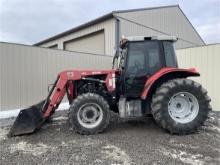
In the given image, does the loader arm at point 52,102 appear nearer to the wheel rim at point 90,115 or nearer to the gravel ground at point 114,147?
the gravel ground at point 114,147

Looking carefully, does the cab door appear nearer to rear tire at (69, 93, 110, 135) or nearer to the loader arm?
the loader arm

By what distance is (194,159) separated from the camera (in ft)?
11.5

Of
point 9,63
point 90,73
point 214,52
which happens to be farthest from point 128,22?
point 90,73

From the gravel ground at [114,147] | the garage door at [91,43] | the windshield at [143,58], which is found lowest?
the gravel ground at [114,147]

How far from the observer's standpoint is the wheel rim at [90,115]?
4758mm

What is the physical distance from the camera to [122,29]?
12.2 meters

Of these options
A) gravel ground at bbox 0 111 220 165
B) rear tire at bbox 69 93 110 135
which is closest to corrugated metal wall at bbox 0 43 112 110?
gravel ground at bbox 0 111 220 165

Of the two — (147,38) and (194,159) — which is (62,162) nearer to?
(194,159)

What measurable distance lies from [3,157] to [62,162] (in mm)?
1019

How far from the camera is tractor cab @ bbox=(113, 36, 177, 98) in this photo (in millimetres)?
5133

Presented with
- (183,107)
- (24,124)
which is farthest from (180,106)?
(24,124)

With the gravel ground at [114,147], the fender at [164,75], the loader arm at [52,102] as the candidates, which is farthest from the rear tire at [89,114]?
the fender at [164,75]

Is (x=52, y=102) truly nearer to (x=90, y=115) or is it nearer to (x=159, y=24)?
(x=90, y=115)

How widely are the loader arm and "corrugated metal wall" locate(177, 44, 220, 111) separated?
175 inches
